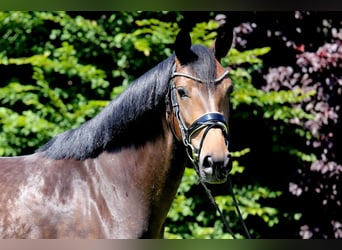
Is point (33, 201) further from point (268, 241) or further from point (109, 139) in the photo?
point (268, 241)

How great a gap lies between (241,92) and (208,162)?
279 centimetres

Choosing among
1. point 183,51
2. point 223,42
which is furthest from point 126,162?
point 223,42

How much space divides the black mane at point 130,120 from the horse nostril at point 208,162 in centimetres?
39

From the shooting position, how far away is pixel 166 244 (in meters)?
0.61

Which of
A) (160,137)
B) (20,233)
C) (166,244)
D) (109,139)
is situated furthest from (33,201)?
(166,244)

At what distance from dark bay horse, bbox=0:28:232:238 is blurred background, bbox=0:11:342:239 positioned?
84.4 inches

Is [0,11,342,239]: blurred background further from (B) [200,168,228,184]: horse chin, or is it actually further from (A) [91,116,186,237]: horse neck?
(B) [200,168,228,184]: horse chin

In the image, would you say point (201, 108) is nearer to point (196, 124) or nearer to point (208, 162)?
point (196, 124)

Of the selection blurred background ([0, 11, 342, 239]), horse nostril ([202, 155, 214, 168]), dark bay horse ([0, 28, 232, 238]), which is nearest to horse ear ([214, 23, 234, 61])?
dark bay horse ([0, 28, 232, 238])

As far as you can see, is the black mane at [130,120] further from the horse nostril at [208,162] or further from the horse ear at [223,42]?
the horse nostril at [208,162]

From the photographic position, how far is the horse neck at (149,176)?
8.38 feet

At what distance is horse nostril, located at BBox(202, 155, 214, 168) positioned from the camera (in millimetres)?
2283
